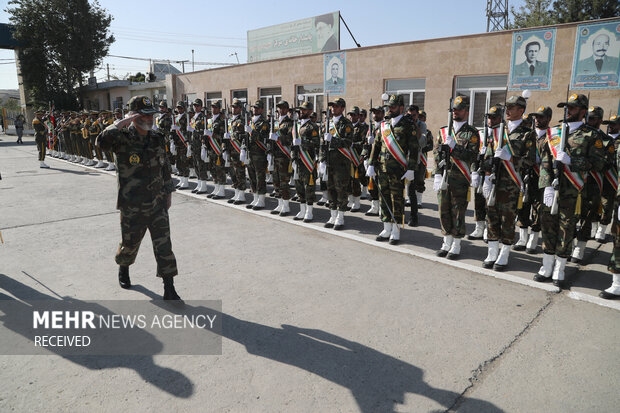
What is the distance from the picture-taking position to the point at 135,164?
417cm

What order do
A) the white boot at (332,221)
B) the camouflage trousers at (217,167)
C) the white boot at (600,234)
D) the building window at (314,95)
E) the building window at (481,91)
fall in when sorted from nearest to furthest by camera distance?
1. the white boot at (600,234)
2. the white boot at (332,221)
3. the camouflage trousers at (217,167)
4. the building window at (481,91)
5. the building window at (314,95)

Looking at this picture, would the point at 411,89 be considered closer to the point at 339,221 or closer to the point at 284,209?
the point at 284,209

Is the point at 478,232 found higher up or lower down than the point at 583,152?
lower down

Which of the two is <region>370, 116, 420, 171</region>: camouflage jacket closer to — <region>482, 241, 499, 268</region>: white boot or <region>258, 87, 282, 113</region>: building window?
<region>482, 241, 499, 268</region>: white boot

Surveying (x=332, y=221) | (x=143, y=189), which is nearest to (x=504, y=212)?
(x=332, y=221)

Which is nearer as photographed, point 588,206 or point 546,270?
point 546,270

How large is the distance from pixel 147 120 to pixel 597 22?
13.2 m

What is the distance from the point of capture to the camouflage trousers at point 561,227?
4598mm

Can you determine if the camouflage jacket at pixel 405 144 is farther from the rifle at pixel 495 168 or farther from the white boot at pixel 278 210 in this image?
the white boot at pixel 278 210

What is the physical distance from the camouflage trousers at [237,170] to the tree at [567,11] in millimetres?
29192

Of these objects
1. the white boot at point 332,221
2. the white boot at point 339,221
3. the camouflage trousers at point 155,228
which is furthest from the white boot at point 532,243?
the camouflage trousers at point 155,228

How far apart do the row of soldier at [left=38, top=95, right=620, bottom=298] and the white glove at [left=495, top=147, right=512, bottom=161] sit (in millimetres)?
18

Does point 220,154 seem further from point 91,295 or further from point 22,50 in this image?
point 22,50

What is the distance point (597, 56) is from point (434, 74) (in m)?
5.05
